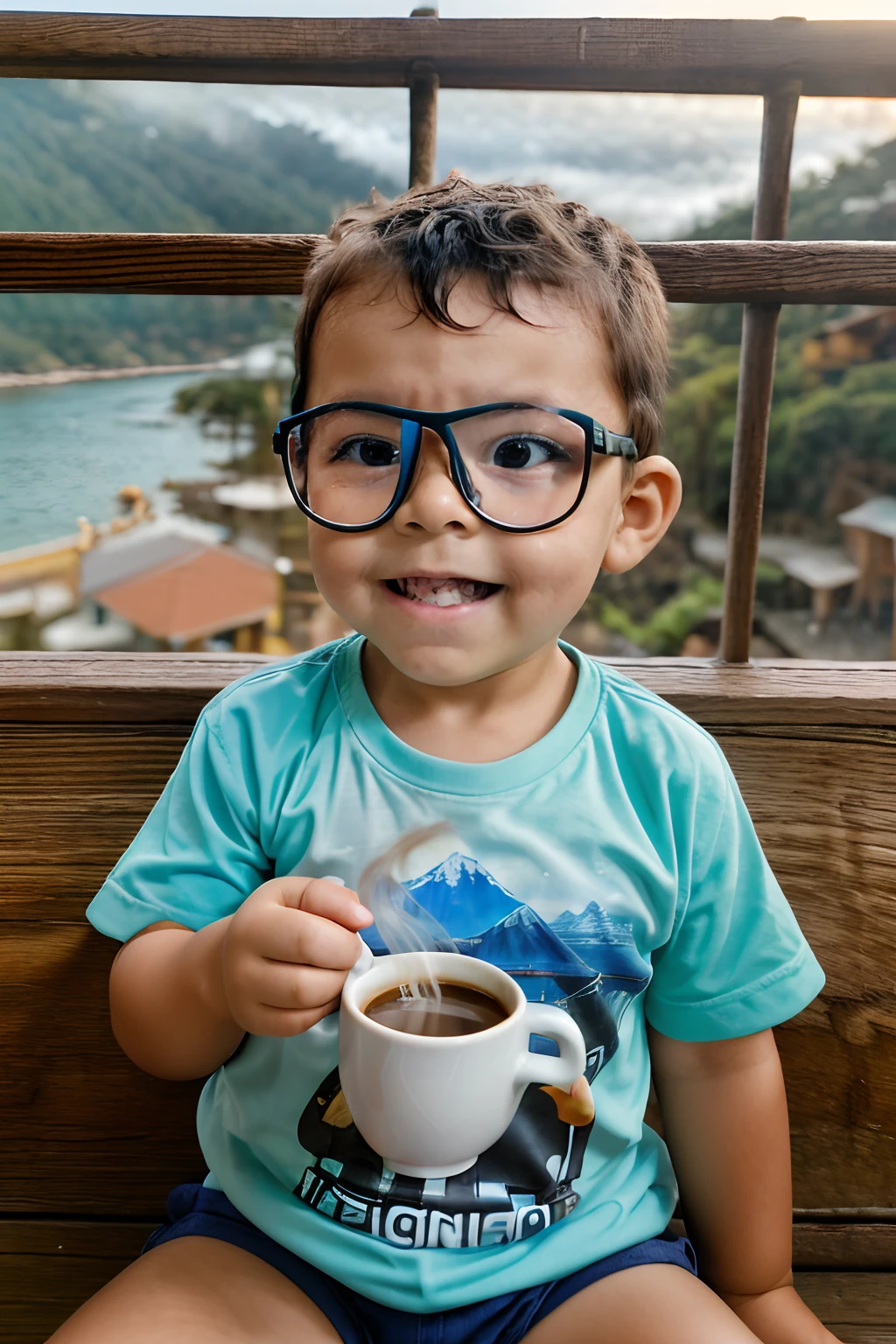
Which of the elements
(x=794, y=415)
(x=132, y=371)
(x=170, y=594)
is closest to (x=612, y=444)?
(x=132, y=371)

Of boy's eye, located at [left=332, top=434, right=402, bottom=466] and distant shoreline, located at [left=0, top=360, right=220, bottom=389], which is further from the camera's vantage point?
distant shoreline, located at [left=0, top=360, right=220, bottom=389]

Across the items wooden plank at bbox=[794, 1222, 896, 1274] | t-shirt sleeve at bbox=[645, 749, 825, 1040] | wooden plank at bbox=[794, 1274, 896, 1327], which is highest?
t-shirt sleeve at bbox=[645, 749, 825, 1040]

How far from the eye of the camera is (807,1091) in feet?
3.55

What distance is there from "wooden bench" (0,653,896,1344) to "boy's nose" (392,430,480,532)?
1.19 ft

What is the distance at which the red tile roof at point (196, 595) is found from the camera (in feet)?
17.3

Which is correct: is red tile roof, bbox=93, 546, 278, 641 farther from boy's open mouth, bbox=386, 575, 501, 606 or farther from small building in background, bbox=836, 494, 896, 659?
boy's open mouth, bbox=386, 575, 501, 606

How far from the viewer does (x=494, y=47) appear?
0.99 m

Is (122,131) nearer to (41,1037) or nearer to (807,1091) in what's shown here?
(41,1037)

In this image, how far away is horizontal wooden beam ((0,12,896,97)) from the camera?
0.98 meters

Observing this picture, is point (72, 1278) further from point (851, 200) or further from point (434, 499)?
point (851, 200)

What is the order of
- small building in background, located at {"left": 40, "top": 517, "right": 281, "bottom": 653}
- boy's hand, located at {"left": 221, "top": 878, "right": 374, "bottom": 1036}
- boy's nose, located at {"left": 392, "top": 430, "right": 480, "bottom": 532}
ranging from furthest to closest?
small building in background, located at {"left": 40, "top": 517, "right": 281, "bottom": 653}, boy's nose, located at {"left": 392, "top": 430, "right": 480, "bottom": 532}, boy's hand, located at {"left": 221, "top": 878, "right": 374, "bottom": 1036}

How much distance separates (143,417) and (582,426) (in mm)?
3726

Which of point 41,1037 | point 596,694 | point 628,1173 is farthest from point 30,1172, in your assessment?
point 596,694

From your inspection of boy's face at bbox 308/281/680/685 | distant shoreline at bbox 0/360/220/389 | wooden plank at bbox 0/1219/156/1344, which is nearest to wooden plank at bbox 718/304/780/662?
boy's face at bbox 308/281/680/685
